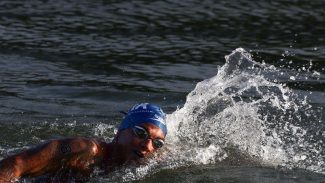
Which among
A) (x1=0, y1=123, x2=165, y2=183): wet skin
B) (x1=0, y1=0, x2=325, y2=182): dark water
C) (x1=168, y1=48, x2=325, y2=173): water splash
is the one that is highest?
(x1=0, y1=123, x2=165, y2=183): wet skin

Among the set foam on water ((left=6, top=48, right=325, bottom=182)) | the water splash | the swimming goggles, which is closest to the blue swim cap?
the swimming goggles

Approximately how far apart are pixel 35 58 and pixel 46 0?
5.62 metres

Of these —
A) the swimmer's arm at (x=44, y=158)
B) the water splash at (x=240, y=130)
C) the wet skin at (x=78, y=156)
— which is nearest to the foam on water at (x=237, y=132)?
the water splash at (x=240, y=130)

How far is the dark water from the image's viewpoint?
10.5m

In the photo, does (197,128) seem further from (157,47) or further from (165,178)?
(157,47)

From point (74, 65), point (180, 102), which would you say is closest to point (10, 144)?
point (180, 102)

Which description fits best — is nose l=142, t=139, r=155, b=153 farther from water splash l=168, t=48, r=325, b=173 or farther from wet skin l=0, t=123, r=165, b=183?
water splash l=168, t=48, r=325, b=173

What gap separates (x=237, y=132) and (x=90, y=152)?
286 centimetres

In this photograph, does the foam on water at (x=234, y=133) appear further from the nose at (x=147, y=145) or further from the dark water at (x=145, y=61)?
the nose at (x=147, y=145)

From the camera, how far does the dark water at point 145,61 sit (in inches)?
414

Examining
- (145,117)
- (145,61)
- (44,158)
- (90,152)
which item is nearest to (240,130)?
(145,117)

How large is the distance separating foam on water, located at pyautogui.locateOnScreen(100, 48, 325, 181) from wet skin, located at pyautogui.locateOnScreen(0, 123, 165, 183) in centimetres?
25

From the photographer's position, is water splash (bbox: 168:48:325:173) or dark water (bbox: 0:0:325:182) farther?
dark water (bbox: 0:0:325:182)

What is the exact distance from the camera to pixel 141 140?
7984mm
